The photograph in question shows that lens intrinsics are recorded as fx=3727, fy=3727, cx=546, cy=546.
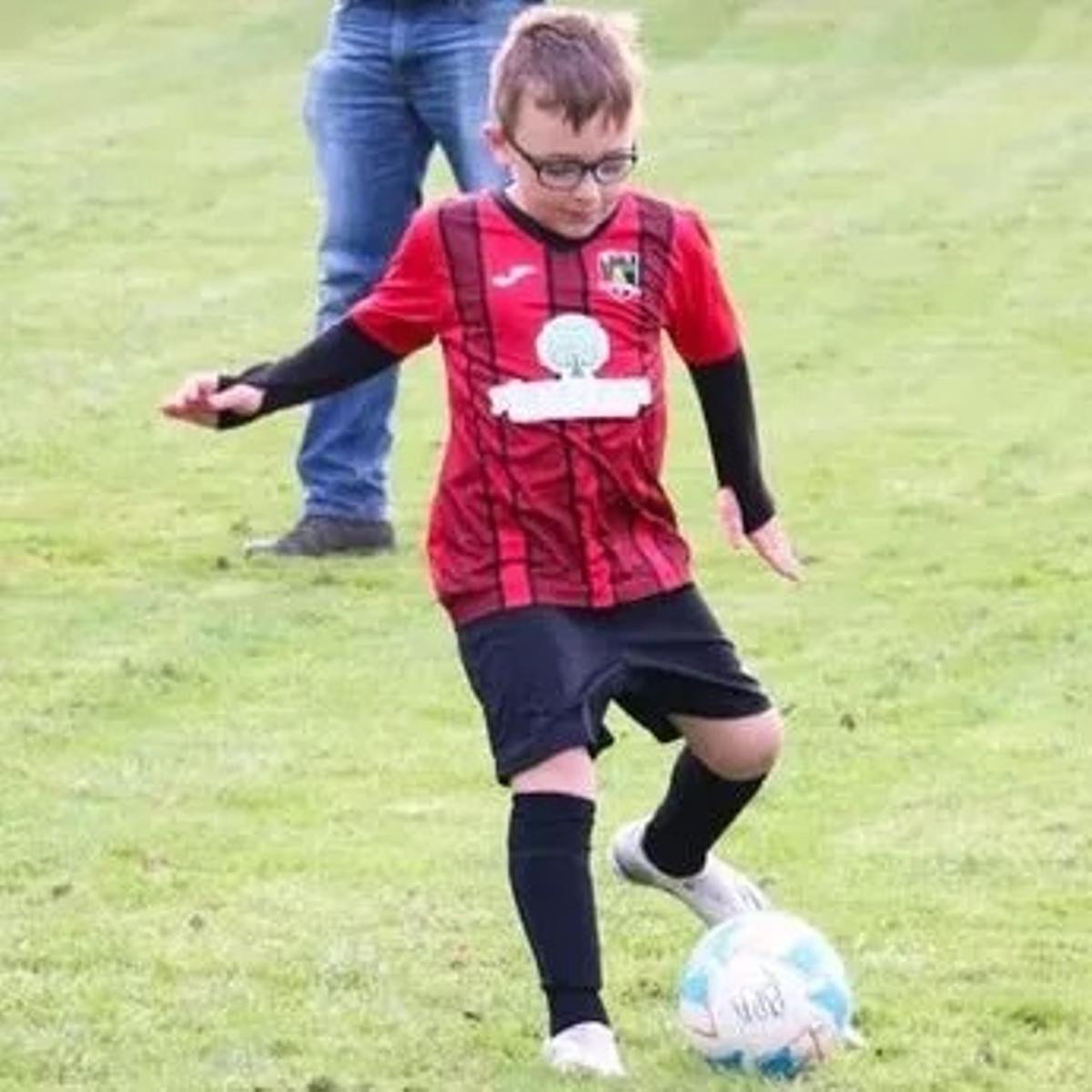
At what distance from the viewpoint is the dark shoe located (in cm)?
1083

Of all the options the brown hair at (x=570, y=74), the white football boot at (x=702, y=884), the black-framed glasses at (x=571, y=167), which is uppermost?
the brown hair at (x=570, y=74)

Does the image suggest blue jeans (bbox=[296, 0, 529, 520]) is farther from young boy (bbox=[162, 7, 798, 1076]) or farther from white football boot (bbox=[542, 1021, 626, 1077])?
white football boot (bbox=[542, 1021, 626, 1077])

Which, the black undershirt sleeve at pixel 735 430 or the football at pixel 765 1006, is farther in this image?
the black undershirt sleeve at pixel 735 430

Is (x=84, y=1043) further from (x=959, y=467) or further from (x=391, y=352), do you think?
(x=959, y=467)

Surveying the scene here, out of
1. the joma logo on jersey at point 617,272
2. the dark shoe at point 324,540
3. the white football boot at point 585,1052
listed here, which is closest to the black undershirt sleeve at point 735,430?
the joma logo on jersey at point 617,272

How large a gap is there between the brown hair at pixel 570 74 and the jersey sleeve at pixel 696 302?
1.05 ft

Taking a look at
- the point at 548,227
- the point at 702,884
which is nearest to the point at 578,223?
the point at 548,227

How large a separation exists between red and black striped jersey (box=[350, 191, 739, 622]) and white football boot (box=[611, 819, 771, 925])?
648 mm

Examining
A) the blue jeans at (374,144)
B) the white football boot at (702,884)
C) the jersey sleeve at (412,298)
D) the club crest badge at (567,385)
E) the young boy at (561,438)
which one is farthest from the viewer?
the blue jeans at (374,144)

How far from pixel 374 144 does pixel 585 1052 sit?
5405 millimetres

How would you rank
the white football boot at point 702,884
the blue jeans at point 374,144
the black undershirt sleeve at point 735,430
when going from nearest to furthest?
the black undershirt sleeve at point 735,430 < the white football boot at point 702,884 < the blue jeans at point 374,144

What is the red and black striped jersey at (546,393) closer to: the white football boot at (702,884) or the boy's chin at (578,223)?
the boy's chin at (578,223)

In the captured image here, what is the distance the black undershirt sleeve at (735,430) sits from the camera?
6316 millimetres

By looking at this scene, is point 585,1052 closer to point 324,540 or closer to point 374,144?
point 324,540
